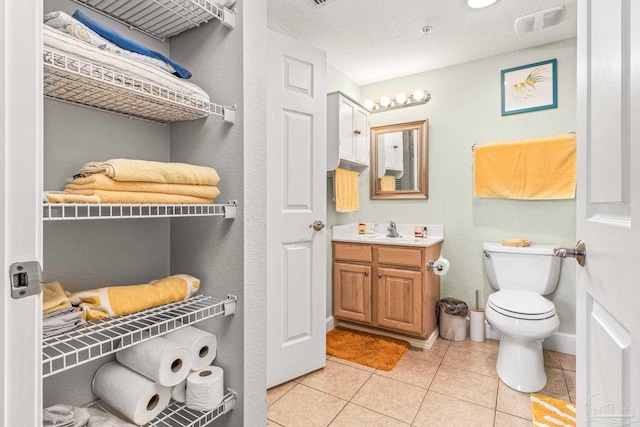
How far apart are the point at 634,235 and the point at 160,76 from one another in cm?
118

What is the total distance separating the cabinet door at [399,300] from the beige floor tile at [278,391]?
930 millimetres

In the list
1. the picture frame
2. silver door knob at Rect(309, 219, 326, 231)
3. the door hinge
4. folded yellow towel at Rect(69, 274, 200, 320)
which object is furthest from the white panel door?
the picture frame

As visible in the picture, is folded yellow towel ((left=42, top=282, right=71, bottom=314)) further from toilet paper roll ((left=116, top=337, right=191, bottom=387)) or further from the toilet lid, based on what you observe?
the toilet lid

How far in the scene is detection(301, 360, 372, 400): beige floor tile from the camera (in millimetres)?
1919

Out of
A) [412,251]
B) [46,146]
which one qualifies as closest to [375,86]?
[412,251]

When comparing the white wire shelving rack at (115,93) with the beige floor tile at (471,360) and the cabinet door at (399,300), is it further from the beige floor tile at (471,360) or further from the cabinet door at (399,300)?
the beige floor tile at (471,360)

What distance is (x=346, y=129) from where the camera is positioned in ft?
8.46

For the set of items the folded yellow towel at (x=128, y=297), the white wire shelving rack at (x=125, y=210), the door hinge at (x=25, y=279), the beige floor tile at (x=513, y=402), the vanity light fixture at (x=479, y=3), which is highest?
the vanity light fixture at (x=479, y=3)

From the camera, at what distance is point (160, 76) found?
0.94m

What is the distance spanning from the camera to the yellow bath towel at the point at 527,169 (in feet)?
7.60

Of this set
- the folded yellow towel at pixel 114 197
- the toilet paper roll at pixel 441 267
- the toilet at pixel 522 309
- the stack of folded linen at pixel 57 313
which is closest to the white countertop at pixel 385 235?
the toilet paper roll at pixel 441 267

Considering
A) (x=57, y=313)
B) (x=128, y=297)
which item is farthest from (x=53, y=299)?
(x=128, y=297)

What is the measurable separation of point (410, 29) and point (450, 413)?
250cm

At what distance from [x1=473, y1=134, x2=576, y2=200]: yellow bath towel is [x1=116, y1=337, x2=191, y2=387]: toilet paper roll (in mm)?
2496
